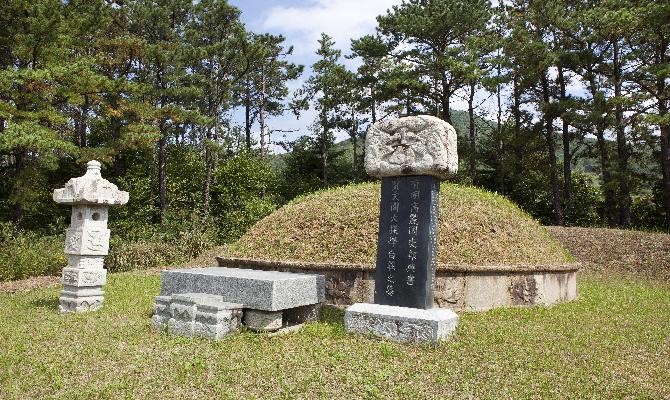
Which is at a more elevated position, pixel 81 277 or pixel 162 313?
pixel 81 277

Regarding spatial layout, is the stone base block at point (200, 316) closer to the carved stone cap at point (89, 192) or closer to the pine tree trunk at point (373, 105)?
the carved stone cap at point (89, 192)

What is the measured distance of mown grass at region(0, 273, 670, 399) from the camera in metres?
4.40

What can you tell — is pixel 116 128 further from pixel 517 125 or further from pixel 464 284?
pixel 517 125

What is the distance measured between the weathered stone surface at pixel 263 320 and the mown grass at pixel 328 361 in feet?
0.54

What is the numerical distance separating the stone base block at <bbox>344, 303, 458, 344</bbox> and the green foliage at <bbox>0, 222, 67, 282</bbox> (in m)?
11.1

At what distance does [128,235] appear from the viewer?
19797 millimetres

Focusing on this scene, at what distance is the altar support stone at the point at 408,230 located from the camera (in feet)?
20.3

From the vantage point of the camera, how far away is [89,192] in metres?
7.91

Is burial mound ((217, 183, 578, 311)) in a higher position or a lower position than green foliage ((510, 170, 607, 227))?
lower

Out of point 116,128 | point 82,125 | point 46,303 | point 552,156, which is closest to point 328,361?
point 46,303

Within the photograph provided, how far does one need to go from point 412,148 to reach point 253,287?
273 cm

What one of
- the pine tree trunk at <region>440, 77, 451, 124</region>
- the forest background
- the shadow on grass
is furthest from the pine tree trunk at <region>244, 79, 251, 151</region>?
the shadow on grass

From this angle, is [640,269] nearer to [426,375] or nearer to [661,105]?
[661,105]

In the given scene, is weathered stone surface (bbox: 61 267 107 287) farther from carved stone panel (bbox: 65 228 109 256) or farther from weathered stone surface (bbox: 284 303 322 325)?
weathered stone surface (bbox: 284 303 322 325)
